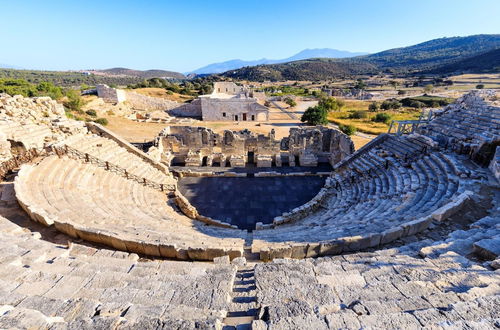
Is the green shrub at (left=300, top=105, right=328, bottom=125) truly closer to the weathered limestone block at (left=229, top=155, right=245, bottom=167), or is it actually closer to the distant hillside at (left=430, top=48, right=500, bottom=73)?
the weathered limestone block at (left=229, top=155, right=245, bottom=167)

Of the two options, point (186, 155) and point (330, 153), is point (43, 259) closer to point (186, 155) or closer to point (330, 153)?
point (186, 155)

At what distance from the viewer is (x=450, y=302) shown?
325cm

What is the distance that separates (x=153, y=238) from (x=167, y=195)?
7844 millimetres

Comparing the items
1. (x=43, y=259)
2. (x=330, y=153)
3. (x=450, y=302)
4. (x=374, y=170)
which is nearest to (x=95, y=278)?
(x=43, y=259)

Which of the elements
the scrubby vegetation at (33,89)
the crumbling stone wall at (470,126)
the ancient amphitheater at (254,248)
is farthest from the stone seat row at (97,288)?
the scrubby vegetation at (33,89)

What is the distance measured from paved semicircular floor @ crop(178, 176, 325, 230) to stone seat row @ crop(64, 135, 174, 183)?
181cm

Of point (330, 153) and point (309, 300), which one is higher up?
point (309, 300)

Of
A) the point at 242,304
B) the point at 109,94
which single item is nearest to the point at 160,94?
the point at 109,94

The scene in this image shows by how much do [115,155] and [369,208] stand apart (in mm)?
13921

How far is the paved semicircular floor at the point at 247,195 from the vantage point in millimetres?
12766

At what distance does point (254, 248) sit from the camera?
6469 mm

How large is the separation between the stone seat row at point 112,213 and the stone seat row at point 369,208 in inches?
65.5

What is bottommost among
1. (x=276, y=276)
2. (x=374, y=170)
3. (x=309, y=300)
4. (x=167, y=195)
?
(x=167, y=195)

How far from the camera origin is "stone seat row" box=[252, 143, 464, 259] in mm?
6258
